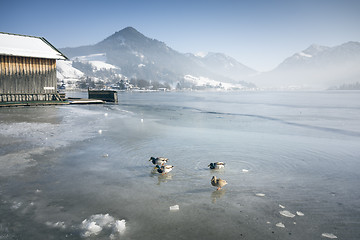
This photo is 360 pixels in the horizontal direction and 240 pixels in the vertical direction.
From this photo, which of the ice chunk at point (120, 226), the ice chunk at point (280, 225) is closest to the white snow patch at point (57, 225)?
the ice chunk at point (120, 226)

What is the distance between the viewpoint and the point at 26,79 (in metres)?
33.2

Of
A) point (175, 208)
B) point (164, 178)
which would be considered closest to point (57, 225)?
point (175, 208)

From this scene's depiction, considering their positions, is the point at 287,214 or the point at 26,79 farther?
the point at 26,79

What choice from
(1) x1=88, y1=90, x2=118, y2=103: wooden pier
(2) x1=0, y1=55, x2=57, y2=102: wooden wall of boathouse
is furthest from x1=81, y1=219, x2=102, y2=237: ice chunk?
(1) x1=88, y1=90, x2=118, y2=103: wooden pier

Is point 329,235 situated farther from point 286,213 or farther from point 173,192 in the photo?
point 173,192

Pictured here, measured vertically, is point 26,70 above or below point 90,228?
above

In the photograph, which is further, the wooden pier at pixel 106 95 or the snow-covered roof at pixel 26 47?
the wooden pier at pixel 106 95

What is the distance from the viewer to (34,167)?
915 centimetres

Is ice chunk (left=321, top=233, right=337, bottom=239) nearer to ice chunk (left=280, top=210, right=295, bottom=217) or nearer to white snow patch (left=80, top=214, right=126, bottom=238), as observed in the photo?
ice chunk (left=280, top=210, right=295, bottom=217)

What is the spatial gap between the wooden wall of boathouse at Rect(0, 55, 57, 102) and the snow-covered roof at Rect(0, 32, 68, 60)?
945 millimetres

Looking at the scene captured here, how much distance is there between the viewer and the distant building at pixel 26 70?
31.6 m

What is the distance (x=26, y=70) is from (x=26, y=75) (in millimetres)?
719

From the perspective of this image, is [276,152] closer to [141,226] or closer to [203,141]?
[203,141]

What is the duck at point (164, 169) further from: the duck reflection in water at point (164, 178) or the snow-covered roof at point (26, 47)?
the snow-covered roof at point (26, 47)
